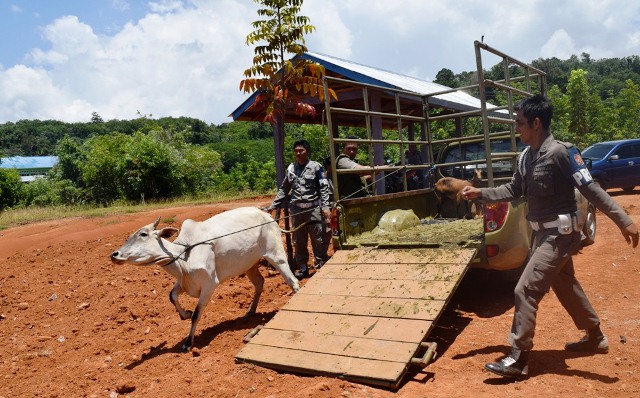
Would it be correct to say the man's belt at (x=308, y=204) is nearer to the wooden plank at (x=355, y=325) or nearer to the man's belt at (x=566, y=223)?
the wooden plank at (x=355, y=325)

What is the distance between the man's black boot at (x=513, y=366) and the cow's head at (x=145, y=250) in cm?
302

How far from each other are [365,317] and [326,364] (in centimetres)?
61

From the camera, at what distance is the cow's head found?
4961 mm

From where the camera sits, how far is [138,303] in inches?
284

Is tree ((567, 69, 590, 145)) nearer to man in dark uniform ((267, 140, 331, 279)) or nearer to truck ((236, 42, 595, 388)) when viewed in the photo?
truck ((236, 42, 595, 388))

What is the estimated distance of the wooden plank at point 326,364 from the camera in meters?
3.86

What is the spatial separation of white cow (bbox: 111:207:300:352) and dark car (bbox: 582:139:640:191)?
13121 millimetres

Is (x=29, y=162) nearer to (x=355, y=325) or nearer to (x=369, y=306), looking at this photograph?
(x=369, y=306)

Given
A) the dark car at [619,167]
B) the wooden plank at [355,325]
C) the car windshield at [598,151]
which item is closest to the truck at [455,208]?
the wooden plank at [355,325]

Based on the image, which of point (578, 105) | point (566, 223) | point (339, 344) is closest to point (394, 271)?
point (339, 344)

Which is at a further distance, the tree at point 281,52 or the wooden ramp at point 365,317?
the tree at point 281,52

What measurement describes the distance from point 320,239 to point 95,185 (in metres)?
18.1

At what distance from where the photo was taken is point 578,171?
3.98 m

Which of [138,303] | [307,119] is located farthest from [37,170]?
[138,303]
